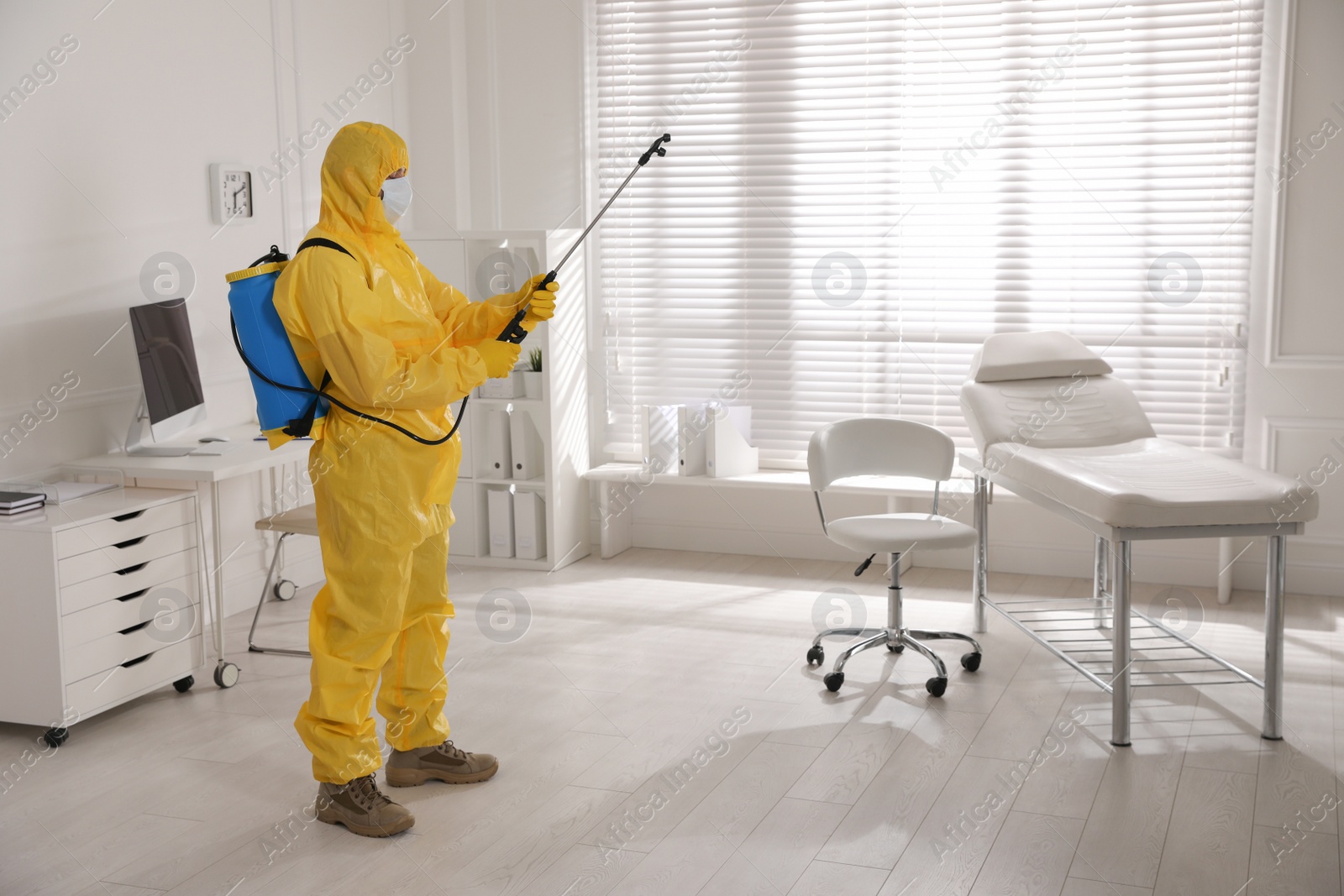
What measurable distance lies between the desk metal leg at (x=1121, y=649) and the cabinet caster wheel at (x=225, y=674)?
2505mm

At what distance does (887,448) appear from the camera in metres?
3.84

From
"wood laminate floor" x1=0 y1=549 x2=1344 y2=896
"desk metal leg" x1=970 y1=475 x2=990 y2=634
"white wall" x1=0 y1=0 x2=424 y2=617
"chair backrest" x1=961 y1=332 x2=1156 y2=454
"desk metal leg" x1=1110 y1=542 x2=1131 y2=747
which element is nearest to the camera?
"wood laminate floor" x1=0 y1=549 x2=1344 y2=896

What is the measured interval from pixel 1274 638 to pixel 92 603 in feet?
10.2

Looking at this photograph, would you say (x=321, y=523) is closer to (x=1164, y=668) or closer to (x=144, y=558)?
(x=144, y=558)

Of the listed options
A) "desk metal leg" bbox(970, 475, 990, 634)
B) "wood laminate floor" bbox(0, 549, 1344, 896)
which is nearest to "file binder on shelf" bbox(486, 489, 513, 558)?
"wood laminate floor" bbox(0, 549, 1344, 896)

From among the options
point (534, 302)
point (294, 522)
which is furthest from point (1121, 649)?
point (294, 522)

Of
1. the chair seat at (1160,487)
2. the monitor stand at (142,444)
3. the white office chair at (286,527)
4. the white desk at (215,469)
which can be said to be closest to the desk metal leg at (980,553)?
the chair seat at (1160,487)

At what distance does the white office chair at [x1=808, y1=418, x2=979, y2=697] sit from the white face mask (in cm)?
151

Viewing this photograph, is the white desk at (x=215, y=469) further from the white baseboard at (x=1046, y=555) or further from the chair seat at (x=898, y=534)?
the white baseboard at (x=1046, y=555)

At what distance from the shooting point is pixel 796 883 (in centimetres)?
235

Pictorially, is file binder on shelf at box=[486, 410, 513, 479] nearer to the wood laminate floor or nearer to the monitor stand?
the wood laminate floor

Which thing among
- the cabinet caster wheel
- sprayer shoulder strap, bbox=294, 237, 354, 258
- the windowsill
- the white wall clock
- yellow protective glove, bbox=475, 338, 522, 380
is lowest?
the cabinet caster wheel

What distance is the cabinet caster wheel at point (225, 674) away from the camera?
3467mm

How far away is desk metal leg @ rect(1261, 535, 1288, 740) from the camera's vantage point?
2953 millimetres
